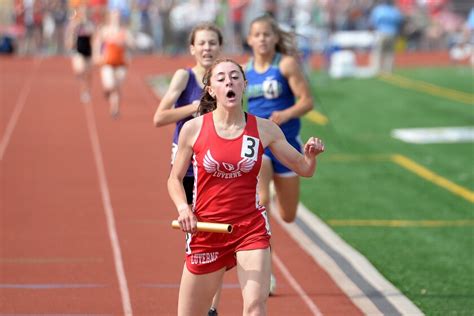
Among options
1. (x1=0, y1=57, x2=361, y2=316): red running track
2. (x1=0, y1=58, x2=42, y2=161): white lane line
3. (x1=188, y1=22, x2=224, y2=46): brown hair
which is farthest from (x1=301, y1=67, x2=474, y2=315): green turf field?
(x1=0, y1=58, x2=42, y2=161): white lane line

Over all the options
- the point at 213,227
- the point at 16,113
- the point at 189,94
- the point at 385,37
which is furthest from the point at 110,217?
the point at 385,37

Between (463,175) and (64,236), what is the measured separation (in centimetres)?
720

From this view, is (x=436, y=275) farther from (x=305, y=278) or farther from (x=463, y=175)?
(x=463, y=175)

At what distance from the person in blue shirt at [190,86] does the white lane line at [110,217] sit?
153cm

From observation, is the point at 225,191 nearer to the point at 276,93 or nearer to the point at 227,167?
the point at 227,167

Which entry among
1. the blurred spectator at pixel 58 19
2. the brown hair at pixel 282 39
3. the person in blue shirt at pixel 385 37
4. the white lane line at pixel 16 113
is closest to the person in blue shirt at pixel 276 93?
the brown hair at pixel 282 39

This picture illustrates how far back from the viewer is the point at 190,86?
344 inches

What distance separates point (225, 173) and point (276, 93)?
3118 mm

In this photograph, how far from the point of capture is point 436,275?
1090cm

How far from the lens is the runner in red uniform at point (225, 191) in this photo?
22.3 ft

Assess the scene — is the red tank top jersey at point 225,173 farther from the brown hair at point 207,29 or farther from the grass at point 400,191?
the grass at point 400,191

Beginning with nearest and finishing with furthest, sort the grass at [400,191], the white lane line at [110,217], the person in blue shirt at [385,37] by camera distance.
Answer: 1. the white lane line at [110,217]
2. the grass at [400,191]
3. the person in blue shirt at [385,37]

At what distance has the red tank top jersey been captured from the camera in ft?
22.2

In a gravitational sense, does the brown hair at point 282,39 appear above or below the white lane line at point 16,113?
above
